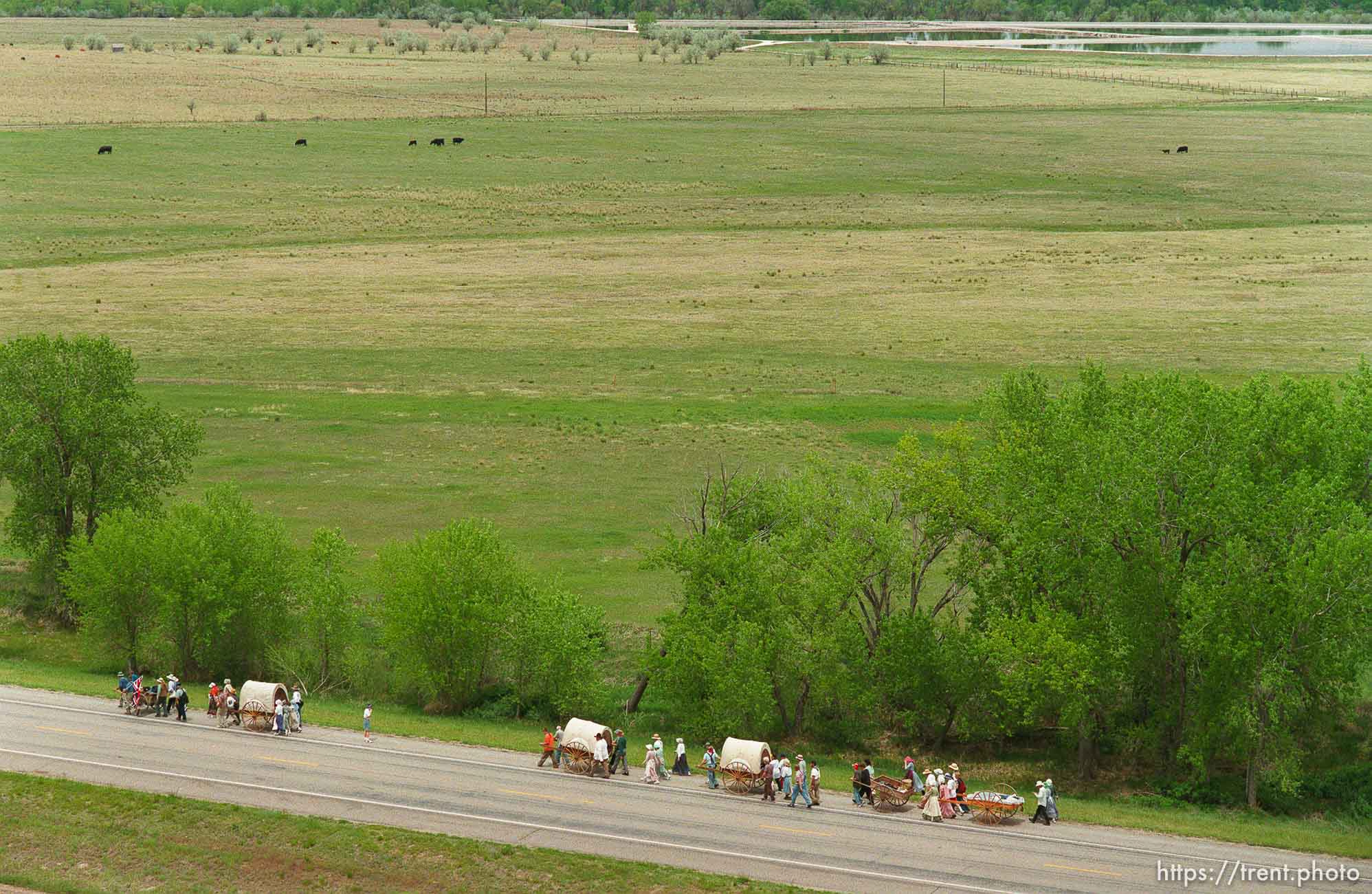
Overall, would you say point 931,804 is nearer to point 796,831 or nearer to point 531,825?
point 796,831

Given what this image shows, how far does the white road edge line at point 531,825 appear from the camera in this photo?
4044 centimetres

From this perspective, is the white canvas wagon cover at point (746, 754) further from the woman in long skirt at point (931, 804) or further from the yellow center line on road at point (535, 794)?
the woman in long skirt at point (931, 804)

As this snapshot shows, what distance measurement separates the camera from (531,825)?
44.3m

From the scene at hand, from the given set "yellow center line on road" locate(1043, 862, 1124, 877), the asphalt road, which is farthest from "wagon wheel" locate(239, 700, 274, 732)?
"yellow center line on road" locate(1043, 862, 1124, 877)

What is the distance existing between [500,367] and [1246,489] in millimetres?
62860

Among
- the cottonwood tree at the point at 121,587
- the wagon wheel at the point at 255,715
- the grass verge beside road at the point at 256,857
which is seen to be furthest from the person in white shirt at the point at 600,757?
the cottonwood tree at the point at 121,587

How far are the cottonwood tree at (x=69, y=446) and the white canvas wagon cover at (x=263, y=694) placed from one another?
717 inches

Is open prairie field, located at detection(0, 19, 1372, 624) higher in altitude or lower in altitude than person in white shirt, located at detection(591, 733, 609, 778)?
higher

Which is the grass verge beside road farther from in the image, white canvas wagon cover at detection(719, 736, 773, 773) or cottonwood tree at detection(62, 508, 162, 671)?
cottonwood tree at detection(62, 508, 162, 671)

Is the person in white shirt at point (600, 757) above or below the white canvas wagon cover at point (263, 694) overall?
below

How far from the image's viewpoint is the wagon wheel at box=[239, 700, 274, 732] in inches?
2045

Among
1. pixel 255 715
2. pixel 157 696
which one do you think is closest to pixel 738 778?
pixel 255 715

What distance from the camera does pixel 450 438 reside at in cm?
8975

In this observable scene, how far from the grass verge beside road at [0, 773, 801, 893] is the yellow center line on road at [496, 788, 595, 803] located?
383 centimetres
